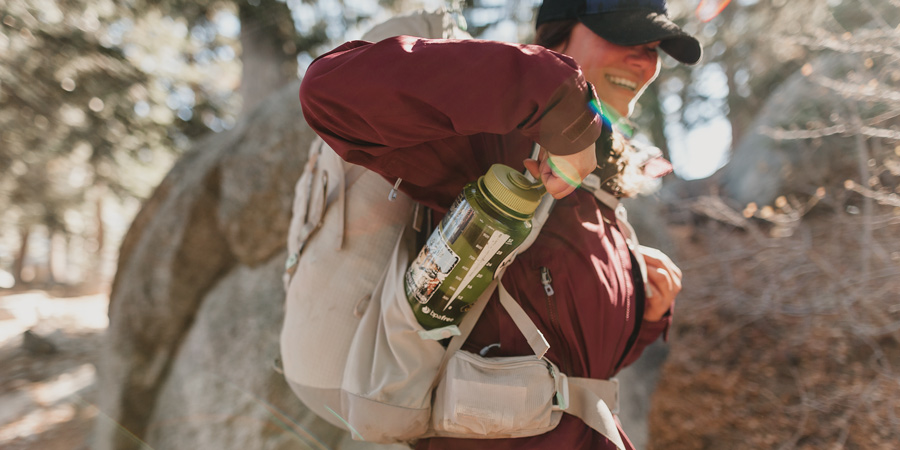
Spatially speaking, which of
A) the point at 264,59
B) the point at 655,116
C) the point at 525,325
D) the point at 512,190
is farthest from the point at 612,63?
the point at 655,116

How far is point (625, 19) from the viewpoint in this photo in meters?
1.55

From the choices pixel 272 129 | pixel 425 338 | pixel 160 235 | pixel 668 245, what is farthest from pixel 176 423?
pixel 668 245

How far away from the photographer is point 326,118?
3.97ft

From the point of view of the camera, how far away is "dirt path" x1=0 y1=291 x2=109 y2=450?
214 inches

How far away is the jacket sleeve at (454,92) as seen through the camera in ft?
3.44

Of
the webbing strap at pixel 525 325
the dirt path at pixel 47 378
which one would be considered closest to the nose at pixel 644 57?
the webbing strap at pixel 525 325

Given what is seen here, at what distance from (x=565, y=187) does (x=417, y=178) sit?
0.42 meters

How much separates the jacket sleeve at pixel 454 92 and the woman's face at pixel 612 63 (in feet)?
1.83

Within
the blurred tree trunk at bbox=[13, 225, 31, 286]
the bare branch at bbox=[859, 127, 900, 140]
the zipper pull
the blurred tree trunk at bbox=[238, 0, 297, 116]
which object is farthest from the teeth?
the blurred tree trunk at bbox=[13, 225, 31, 286]

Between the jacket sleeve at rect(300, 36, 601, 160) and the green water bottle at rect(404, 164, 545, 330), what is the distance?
165mm

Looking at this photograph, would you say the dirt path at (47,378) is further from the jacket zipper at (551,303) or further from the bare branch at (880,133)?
the bare branch at (880,133)

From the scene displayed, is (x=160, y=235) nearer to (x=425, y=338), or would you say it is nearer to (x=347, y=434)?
(x=347, y=434)

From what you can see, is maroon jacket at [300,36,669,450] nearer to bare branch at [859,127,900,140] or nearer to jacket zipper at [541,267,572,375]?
jacket zipper at [541,267,572,375]

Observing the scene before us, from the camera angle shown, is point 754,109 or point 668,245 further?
point 754,109
